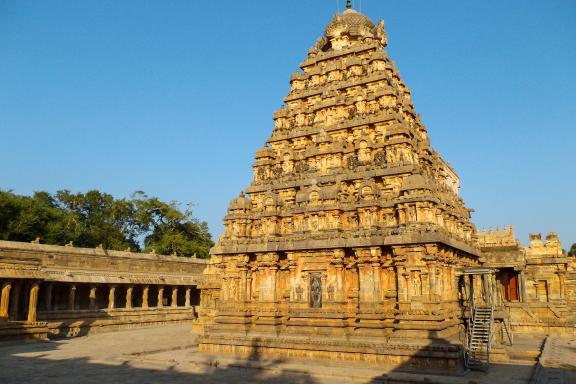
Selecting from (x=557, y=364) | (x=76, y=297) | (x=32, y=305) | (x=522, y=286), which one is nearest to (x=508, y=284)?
(x=522, y=286)

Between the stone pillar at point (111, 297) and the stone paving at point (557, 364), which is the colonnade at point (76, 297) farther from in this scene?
the stone paving at point (557, 364)

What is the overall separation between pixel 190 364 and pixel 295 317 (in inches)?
224

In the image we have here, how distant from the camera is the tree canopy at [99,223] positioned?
52688 millimetres

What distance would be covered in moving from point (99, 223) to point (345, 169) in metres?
52.1

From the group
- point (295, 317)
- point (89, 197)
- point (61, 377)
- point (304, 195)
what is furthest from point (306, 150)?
point (89, 197)

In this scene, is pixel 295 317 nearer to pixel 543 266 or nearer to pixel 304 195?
pixel 304 195

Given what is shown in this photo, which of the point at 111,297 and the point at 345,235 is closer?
the point at 345,235

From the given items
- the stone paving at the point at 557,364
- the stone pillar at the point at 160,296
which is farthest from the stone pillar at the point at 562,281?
the stone pillar at the point at 160,296

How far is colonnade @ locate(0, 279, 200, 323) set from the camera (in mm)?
30589

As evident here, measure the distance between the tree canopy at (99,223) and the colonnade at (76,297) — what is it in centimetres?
1061

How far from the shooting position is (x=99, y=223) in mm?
67375

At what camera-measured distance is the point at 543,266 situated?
3703cm

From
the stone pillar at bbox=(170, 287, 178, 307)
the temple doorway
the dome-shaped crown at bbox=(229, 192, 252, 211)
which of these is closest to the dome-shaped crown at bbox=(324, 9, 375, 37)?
the dome-shaped crown at bbox=(229, 192, 252, 211)

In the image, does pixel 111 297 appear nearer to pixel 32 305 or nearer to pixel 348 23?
pixel 32 305
